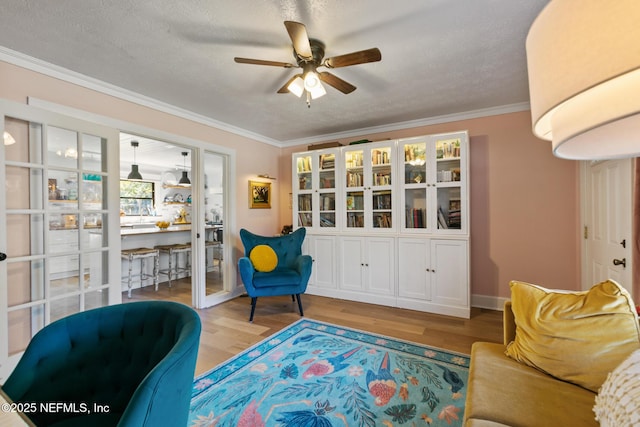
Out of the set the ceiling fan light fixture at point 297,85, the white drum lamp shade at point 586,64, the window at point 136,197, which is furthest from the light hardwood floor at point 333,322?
the window at point 136,197

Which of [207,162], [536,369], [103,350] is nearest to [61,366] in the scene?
[103,350]

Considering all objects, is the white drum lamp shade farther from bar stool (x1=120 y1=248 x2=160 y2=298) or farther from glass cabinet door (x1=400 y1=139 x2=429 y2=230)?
bar stool (x1=120 y1=248 x2=160 y2=298)

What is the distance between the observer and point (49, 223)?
86.4 inches

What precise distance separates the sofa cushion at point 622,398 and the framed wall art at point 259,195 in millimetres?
3972

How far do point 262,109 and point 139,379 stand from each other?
Answer: 9.31ft

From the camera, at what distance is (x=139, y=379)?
114 cm

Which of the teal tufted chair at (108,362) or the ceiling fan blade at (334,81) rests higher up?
the ceiling fan blade at (334,81)

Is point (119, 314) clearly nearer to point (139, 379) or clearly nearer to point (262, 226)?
point (139, 379)

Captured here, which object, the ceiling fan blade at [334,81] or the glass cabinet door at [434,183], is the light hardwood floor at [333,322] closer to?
the glass cabinet door at [434,183]

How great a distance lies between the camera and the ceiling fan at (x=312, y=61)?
5.49ft

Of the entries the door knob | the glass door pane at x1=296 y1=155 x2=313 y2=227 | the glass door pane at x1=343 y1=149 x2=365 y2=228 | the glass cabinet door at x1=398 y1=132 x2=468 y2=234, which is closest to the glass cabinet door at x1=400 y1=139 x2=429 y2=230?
the glass cabinet door at x1=398 y1=132 x2=468 y2=234

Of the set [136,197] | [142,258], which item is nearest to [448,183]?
[142,258]

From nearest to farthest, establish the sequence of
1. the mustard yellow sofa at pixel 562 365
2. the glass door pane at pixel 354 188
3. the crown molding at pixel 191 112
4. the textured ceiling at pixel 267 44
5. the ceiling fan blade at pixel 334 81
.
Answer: the mustard yellow sofa at pixel 562 365 < the textured ceiling at pixel 267 44 < the ceiling fan blade at pixel 334 81 < the crown molding at pixel 191 112 < the glass door pane at pixel 354 188

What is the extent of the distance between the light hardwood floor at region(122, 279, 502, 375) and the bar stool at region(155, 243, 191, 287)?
1.07m
